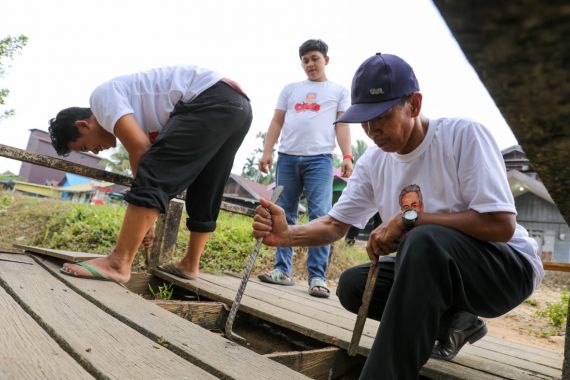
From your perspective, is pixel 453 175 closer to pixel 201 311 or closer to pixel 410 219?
pixel 410 219

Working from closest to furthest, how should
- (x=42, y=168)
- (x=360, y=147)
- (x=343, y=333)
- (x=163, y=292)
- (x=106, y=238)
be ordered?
1. (x=343, y=333)
2. (x=163, y=292)
3. (x=106, y=238)
4. (x=360, y=147)
5. (x=42, y=168)

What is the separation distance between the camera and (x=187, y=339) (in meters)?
1.49

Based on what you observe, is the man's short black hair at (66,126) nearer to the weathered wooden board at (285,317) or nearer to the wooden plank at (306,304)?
the weathered wooden board at (285,317)

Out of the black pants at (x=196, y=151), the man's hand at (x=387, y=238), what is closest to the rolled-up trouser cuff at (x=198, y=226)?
the black pants at (x=196, y=151)

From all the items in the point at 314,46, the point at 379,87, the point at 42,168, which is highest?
the point at 314,46

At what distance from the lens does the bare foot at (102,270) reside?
2.28m

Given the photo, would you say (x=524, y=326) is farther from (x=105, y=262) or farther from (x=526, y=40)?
(x=526, y=40)

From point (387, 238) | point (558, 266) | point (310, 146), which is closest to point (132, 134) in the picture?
point (387, 238)

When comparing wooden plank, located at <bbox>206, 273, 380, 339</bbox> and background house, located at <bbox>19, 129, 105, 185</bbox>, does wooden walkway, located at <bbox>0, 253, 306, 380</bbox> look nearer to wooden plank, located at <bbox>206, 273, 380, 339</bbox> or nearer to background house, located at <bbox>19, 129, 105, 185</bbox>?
wooden plank, located at <bbox>206, 273, 380, 339</bbox>

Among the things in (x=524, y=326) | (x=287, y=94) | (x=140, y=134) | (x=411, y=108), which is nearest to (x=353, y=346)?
(x=411, y=108)

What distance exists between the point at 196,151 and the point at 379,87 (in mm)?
1205

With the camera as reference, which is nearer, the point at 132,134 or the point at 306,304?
the point at 132,134

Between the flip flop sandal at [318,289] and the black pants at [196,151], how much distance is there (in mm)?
921

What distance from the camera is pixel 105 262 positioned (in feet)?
7.70
